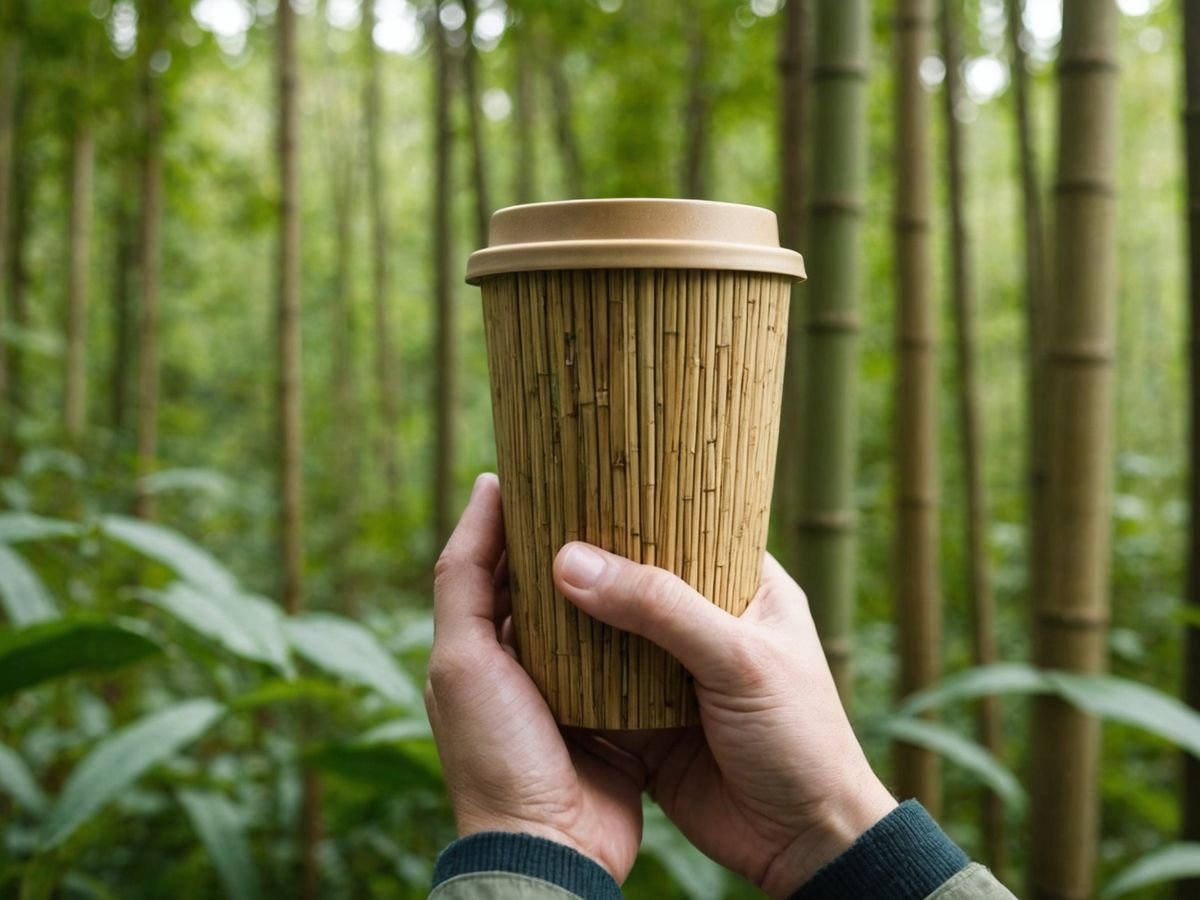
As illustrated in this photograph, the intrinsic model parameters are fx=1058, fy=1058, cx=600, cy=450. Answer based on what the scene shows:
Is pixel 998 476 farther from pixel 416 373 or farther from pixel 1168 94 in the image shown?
pixel 416 373

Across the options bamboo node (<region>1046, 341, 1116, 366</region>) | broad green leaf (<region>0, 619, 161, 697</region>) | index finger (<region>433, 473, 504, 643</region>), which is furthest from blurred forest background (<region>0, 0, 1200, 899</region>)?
index finger (<region>433, 473, 504, 643</region>)

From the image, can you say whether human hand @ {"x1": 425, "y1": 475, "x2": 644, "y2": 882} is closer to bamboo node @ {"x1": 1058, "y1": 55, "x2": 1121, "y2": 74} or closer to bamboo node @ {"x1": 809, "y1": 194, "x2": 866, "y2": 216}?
bamboo node @ {"x1": 809, "y1": 194, "x2": 866, "y2": 216}

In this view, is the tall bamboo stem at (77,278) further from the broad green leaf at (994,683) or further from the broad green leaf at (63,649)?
the broad green leaf at (994,683)

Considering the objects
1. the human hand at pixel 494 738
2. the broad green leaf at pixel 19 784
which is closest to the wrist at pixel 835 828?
the human hand at pixel 494 738

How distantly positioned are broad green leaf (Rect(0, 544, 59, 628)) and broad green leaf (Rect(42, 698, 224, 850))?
0.18m

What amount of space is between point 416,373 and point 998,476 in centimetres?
576

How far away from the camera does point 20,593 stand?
1.30m

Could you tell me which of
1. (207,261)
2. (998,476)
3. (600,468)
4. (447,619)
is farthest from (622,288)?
(207,261)

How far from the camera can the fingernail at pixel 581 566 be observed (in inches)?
27.8

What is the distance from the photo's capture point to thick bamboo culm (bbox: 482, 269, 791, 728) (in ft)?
2.34

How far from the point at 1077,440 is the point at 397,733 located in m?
0.96

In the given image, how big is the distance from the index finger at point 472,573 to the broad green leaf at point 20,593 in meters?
0.70

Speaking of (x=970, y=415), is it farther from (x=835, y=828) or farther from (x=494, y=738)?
(x=494, y=738)

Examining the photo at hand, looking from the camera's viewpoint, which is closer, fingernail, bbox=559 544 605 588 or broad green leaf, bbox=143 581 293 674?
fingernail, bbox=559 544 605 588
